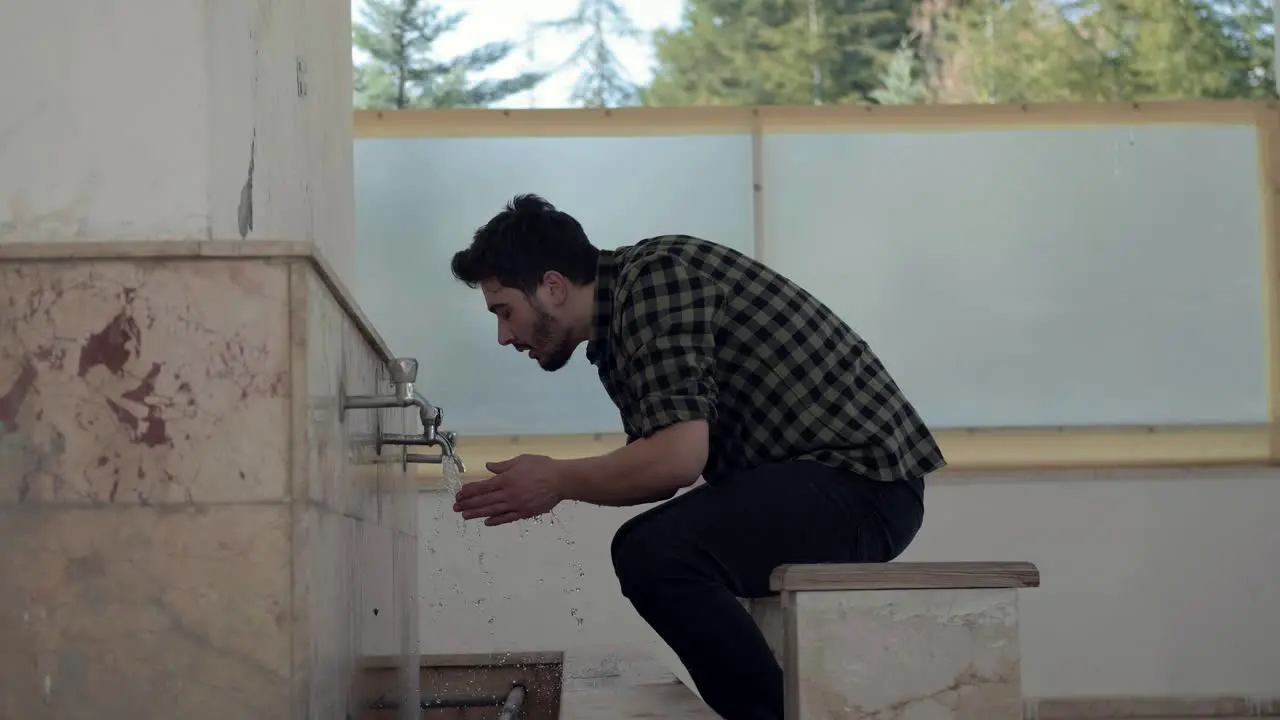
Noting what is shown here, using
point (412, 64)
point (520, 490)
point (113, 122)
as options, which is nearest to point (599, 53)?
point (412, 64)

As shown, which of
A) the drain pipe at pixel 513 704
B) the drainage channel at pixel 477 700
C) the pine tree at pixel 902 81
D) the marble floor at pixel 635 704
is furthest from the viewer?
the pine tree at pixel 902 81

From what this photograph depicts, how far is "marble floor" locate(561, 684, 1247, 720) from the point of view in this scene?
1.95 metres

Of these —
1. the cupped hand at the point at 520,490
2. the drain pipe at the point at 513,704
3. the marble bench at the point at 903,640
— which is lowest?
the drain pipe at the point at 513,704

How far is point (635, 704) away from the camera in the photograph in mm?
2098

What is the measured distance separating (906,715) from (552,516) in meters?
2.23

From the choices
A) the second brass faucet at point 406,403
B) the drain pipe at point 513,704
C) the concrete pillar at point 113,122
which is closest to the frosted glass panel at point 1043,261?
the drain pipe at point 513,704

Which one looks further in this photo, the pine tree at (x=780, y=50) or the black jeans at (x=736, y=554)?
the pine tree at (x=780, y=50)

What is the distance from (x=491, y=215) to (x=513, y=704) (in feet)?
5.91

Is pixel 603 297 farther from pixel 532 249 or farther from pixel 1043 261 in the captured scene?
pixel 1043 261

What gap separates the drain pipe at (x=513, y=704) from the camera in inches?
104

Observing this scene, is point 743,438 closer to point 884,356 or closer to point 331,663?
point 331,663

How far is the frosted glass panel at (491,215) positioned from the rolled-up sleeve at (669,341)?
2153 millimetres

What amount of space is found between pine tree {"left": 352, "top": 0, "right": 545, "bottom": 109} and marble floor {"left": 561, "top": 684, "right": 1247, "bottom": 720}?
4679 mm

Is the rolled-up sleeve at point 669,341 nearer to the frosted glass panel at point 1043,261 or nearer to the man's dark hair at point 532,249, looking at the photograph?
the man's dark hair at point 532,249
